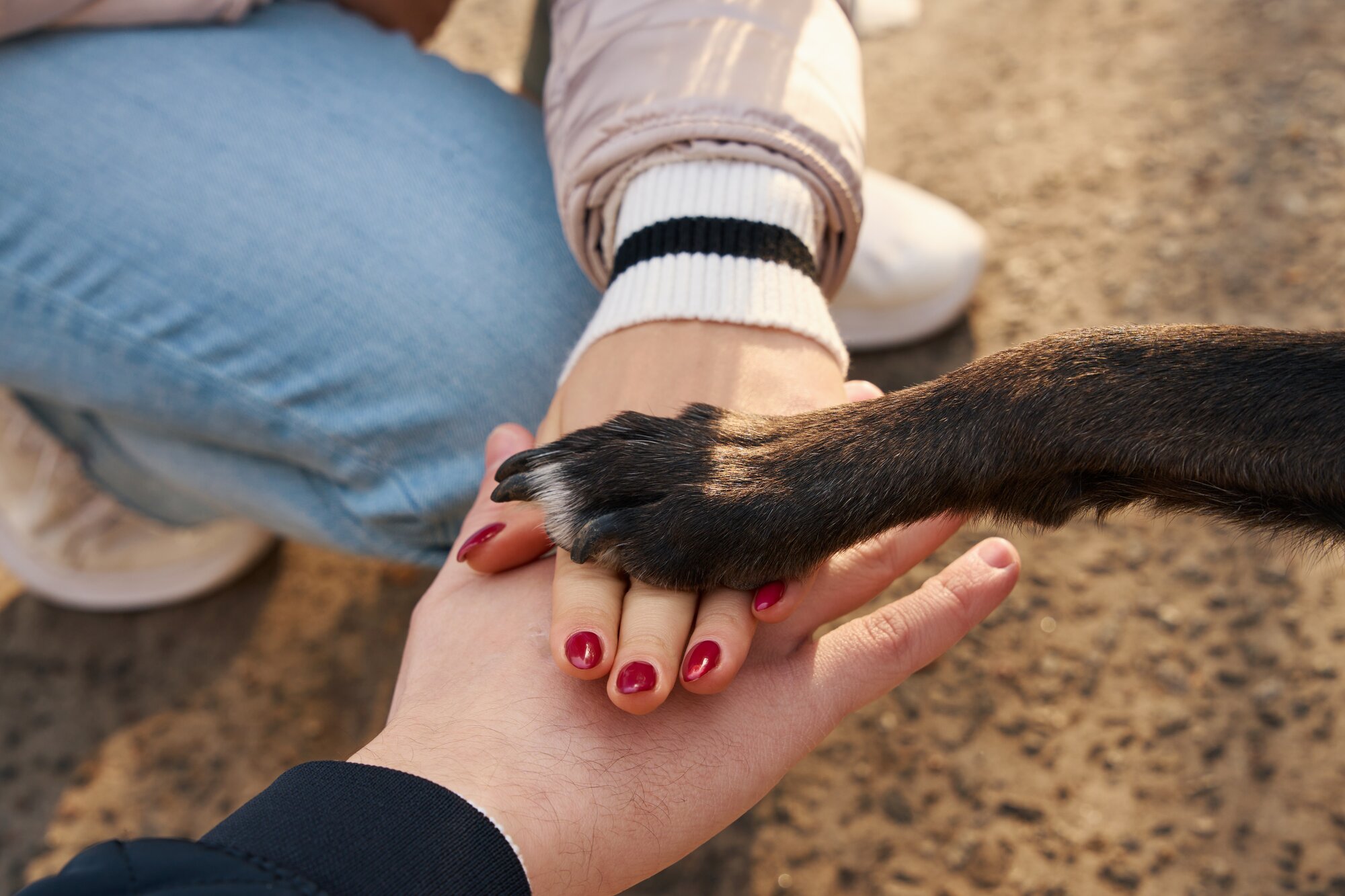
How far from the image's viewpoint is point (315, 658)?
267 centimetres

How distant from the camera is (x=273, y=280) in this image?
1.92 meters

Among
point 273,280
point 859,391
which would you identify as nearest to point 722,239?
point 859,391

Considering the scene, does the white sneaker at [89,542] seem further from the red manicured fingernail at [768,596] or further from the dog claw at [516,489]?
the red manicured fingernail at [768,596]

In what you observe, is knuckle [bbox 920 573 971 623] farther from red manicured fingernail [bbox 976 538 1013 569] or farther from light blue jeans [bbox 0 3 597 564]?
light blue jeans [bbox 0 3 597 564]

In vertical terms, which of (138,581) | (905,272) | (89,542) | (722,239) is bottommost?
(138,581)

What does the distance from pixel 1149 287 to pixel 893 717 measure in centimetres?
151

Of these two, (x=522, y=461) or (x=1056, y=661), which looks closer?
(x=522, y=461)

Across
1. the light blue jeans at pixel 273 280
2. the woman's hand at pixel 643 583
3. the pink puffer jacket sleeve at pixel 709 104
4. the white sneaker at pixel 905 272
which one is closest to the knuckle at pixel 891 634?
the woman's hand at pixel 643 583

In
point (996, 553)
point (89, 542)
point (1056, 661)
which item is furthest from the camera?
point (89, 542)

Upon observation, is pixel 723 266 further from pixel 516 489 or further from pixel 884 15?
pixel 884 15

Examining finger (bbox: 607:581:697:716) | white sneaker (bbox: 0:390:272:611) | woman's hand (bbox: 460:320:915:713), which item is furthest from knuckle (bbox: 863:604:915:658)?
white sneaker (bbox: 0:390:272:611)

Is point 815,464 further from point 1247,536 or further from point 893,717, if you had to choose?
point 1247,536

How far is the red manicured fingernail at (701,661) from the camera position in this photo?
4.21ft

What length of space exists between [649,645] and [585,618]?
0.10 m
